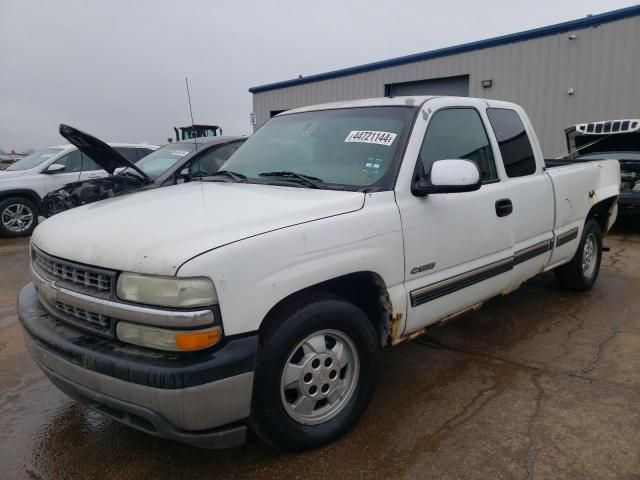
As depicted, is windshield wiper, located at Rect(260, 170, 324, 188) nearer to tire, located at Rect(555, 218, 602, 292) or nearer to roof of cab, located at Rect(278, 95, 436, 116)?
roof of cab, located at Rect(278, 95, 436, 116)

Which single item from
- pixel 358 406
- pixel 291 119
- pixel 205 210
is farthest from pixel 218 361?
pixel 291 119

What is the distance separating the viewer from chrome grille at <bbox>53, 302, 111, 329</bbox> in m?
2.21

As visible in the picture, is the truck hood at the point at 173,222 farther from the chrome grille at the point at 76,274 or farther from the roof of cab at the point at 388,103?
the roof of cab at the point at 388,103

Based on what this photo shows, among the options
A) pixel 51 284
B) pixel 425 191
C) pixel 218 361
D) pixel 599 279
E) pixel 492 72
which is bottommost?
pixel 599 279

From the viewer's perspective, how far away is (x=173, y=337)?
2029 millimetres

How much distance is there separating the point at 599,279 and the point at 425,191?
4022mm

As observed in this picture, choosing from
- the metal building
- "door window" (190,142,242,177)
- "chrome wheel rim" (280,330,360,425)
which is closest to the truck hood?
"chrome wheel rim" (280,330,360,425)

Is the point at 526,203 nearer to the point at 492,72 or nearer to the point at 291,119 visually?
the point at 291,119

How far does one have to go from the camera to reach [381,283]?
2697 mm

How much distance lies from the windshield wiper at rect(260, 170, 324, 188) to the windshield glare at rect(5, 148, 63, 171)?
335 inches

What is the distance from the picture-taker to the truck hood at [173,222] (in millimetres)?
2109

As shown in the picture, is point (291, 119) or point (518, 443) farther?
point (291, 119)

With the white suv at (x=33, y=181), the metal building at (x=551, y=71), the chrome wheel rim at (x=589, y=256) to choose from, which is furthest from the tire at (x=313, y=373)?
the metal building at (x=551, y=71)

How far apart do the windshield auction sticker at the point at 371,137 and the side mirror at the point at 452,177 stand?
37 centimetres
